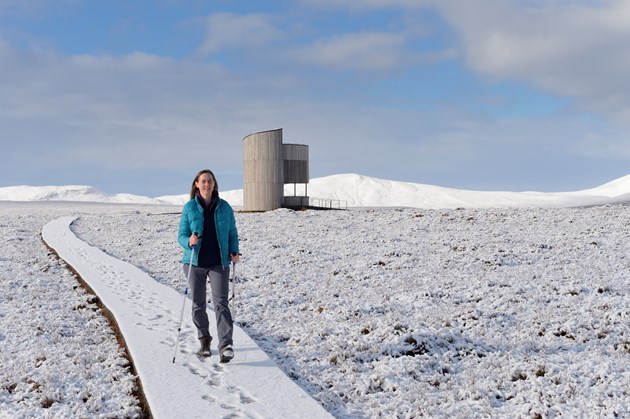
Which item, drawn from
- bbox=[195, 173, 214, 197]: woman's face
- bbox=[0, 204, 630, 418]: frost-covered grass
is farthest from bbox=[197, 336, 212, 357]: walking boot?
bbox=[195, 173, 214, 197]: woman's face

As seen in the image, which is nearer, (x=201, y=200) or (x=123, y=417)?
(x=123, y=417)

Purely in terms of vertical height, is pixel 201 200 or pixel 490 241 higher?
pixel 201 200

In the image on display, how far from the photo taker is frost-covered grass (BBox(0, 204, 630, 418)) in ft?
27.8

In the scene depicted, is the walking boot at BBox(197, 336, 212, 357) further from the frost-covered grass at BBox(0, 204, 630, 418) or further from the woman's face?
the woman's face

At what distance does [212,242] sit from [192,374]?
85.8 inches

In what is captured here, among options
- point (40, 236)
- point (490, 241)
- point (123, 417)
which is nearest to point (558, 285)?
point (490, 241)

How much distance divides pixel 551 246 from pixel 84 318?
16237 millimetres

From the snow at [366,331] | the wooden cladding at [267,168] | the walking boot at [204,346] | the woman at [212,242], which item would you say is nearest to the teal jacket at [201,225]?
the woman at [212,242]

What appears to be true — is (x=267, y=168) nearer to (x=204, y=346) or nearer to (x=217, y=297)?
(x=204, y=346)

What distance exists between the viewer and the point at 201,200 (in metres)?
9.62

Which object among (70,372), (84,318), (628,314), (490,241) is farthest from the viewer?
(490,241)

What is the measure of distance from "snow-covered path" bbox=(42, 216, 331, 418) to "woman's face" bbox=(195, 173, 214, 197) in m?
2.91

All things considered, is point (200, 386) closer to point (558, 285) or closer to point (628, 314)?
point (628, 314)

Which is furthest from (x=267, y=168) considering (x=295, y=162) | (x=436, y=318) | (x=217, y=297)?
(x=217, y=297)
